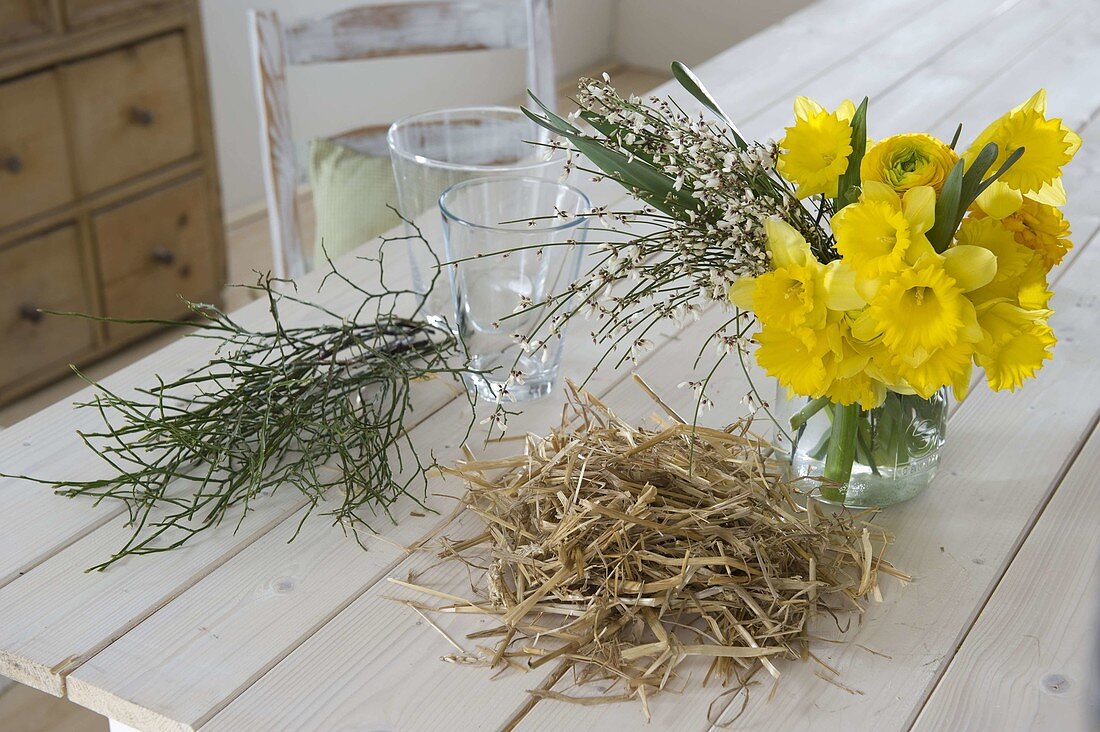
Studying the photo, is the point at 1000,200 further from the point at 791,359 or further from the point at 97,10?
the point at 97,10

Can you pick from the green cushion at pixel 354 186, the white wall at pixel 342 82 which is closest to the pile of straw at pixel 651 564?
the green cushion at pixel 354 186

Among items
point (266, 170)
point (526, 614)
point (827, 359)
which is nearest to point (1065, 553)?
point (827, 359)

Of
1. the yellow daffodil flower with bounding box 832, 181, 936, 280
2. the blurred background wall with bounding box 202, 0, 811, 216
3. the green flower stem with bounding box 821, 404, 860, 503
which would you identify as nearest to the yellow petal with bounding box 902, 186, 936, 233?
the yellow daffodil flower with bounding box 832, 181, 936, 280

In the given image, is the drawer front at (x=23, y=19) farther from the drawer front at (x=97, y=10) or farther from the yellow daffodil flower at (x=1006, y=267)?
the yellow daffodil flower at (x=1006, y=267)

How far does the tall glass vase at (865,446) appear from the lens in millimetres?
824

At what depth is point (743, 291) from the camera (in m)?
0.74

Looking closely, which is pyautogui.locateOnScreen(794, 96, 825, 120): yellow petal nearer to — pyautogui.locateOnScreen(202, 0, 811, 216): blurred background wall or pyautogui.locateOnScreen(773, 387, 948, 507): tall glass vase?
pyautogui.locateOnScreen(773, 387, 948, 507): tall glass vase

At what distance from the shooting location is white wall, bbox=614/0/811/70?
14.7ft

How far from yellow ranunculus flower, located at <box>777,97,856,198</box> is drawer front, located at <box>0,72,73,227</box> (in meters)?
1.87

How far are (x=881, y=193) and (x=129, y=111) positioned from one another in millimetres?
2066

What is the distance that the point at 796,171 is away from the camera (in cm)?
73

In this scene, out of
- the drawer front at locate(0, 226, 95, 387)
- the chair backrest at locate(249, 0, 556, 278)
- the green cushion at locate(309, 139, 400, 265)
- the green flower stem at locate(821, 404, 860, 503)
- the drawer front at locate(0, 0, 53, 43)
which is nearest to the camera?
the green flower stem at locate(821, 404, 860, 503)

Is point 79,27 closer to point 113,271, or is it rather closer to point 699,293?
point 113,271

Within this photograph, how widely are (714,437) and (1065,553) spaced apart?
0.25 metres
